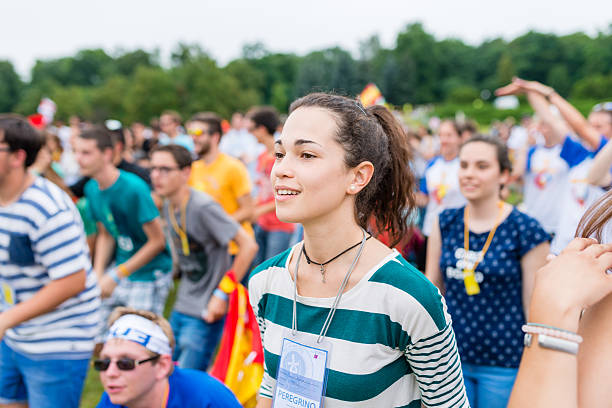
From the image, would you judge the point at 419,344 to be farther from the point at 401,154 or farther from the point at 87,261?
the point at 87,261

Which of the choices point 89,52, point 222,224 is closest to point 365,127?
point 222,224

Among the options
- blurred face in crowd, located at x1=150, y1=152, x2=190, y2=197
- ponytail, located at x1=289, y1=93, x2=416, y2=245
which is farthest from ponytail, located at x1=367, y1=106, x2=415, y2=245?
blurred face in crowd, located at x1=150, y1=152, x2=190, y2=197

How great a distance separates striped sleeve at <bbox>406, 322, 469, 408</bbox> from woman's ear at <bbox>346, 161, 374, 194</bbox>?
474 millimetres

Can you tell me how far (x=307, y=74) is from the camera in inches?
3342

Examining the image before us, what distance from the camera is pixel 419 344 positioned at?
5.14 feet

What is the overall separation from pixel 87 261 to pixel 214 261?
1.05 meters

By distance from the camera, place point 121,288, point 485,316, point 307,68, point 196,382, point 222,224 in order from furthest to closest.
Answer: point 307,68 < point 121,288 < point 222,224 < point 485,316 < point 196,382

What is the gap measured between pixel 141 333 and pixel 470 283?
5.68ft

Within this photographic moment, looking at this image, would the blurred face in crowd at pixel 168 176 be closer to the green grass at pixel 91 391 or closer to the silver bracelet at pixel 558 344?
the green grass at pixel 91 391

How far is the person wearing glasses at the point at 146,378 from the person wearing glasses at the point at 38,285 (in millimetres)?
439

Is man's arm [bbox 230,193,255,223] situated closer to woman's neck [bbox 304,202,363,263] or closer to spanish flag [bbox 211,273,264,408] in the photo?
spanish flag [bbox 211,273,264,408]

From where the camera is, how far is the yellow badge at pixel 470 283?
3016 mm

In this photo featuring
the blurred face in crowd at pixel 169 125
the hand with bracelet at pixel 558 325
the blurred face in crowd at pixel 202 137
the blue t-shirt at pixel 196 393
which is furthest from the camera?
the blurred face in crowd at pixel 169 125

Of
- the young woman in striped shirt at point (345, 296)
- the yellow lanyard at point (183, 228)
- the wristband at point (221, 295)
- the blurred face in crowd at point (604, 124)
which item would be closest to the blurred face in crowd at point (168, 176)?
the yellow lanyard at point (183, 228)
